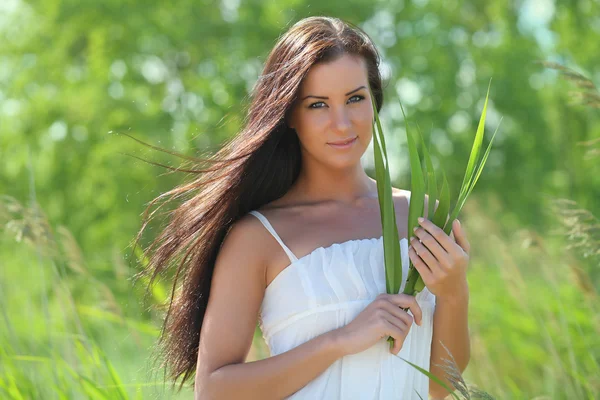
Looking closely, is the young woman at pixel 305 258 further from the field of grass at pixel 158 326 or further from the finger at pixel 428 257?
the field of grass at pixel 158 326

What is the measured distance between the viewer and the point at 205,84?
981 centimetres

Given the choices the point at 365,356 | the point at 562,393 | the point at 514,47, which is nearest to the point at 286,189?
the point at 365,356

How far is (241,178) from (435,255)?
2.14ft

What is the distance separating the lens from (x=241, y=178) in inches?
105

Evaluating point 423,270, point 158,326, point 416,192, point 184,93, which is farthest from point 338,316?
point 184,93

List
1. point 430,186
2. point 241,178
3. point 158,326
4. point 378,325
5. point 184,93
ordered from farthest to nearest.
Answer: point 184,93 < point 158,326 < point 241,178 < point 430,186 < point 378,325

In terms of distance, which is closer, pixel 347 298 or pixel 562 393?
pixel 347 298

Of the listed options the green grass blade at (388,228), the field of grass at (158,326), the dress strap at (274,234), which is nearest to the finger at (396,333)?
the green grass blade at (388,228)

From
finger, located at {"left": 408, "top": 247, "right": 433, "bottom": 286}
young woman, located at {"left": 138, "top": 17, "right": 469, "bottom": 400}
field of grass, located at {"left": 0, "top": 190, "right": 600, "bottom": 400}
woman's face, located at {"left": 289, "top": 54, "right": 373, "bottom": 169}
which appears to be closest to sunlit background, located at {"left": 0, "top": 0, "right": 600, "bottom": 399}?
field of grass, located at {"left": 0, "top": 190, "right": 600, "bottom": 400}

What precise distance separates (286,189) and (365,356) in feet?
2.00

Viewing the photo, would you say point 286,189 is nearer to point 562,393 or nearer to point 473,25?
point 562,393

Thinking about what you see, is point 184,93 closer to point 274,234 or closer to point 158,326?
point 158,326

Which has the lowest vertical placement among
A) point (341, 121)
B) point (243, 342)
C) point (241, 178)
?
point (243, 342)

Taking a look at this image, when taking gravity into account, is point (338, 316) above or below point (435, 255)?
below
